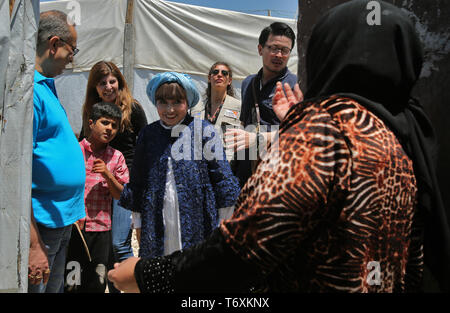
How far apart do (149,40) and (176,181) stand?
17.4 feet

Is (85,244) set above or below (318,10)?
below

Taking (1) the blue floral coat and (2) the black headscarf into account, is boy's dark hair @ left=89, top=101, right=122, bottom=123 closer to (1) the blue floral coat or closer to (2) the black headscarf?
(1) the blue floral coat

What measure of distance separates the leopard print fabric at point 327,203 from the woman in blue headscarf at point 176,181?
56.3 inches

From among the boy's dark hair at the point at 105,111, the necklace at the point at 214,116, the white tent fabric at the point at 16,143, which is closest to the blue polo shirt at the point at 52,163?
the white tent fabric at the point at 16,143

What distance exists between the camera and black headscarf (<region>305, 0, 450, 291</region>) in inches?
39.2

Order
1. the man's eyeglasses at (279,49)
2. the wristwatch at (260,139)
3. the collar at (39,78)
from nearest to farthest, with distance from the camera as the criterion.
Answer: the collar at (39,78) → the wristwatch at (260,139) → the man's eyeglasses at (279,49)

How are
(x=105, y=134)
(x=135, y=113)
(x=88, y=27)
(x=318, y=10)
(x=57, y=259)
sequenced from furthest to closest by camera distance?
1. (x=88, y=27)
2. (x=135, y=113)
3. (x=105, y=134)
4. (x=57, y=259)
5. (x=318, y=10)

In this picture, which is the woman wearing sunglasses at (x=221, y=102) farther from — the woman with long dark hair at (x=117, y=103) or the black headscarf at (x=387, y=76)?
the black headscarf at (x=387, y=76)

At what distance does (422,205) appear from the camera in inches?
40.8

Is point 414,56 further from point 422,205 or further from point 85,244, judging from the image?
point 85,244

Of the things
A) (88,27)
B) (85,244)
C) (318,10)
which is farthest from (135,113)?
(88,27)

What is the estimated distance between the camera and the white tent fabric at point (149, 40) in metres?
6.92

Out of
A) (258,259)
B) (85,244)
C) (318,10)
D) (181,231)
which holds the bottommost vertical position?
(85,244)

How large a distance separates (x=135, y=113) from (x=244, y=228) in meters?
2.70
